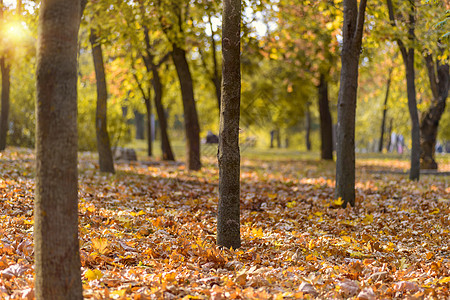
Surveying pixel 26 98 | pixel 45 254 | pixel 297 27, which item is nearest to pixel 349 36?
pixel 45 254

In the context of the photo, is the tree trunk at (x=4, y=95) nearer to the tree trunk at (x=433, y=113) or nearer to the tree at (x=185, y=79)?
the tree at (x=185, y=79)

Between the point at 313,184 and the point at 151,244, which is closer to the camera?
the point at 151,244

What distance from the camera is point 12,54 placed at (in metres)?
12.2

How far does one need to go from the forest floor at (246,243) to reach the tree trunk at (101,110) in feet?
3.53

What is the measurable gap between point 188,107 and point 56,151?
9.62 m

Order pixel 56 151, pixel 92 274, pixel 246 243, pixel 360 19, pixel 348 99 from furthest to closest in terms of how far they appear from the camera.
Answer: pixel 348 99 → pixel 360 19 → pixel 246 243 → pixel 92 274 → pixel 56 151

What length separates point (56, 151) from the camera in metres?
2.99

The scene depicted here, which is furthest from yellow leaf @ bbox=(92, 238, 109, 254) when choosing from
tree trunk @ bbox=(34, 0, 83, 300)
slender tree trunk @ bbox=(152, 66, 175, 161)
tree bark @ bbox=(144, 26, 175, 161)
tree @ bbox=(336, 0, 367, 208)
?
slender tree trunk @ bbox=(152, 66, 175, 161)

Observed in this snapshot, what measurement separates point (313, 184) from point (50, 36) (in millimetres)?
8653

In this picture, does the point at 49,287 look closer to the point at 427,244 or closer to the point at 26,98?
the point at 427,244

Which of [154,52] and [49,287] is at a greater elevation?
[154,52]

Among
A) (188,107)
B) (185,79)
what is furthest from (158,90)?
(188,107)

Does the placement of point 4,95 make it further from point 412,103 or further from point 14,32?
point 412,103

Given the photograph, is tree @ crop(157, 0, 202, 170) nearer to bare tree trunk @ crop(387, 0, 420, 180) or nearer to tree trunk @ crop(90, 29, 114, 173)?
tree trunk @ crop(90, 29, 114, 173)
